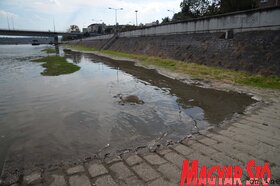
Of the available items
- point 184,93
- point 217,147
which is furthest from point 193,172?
point 184,93

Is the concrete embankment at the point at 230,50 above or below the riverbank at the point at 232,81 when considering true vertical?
above

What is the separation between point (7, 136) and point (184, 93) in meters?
9.77

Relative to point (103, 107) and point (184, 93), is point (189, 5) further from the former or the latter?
point (103, 107)

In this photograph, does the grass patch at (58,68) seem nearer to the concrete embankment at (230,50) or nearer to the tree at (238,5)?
the concrete embankment at (230,50)

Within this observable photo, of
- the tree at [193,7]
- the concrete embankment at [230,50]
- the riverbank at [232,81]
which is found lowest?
the riverbank at [232,81]

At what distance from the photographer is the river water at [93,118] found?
6.45 metres

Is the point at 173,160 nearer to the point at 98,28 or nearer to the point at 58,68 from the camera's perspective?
the point at 58,68

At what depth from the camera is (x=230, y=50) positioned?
64.6 ft

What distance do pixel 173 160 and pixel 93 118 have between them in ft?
15.8

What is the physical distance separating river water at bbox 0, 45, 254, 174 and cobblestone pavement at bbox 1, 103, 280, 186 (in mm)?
751

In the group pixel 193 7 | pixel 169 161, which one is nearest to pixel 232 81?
pixel 169 161

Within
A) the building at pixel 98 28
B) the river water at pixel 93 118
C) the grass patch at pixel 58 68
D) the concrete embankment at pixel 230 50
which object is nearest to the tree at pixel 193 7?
the concrete embankment at pixel 230 50

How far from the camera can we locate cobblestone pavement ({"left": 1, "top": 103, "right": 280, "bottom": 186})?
184 inches

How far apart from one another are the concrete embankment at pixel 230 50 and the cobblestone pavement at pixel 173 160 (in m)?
10.4
